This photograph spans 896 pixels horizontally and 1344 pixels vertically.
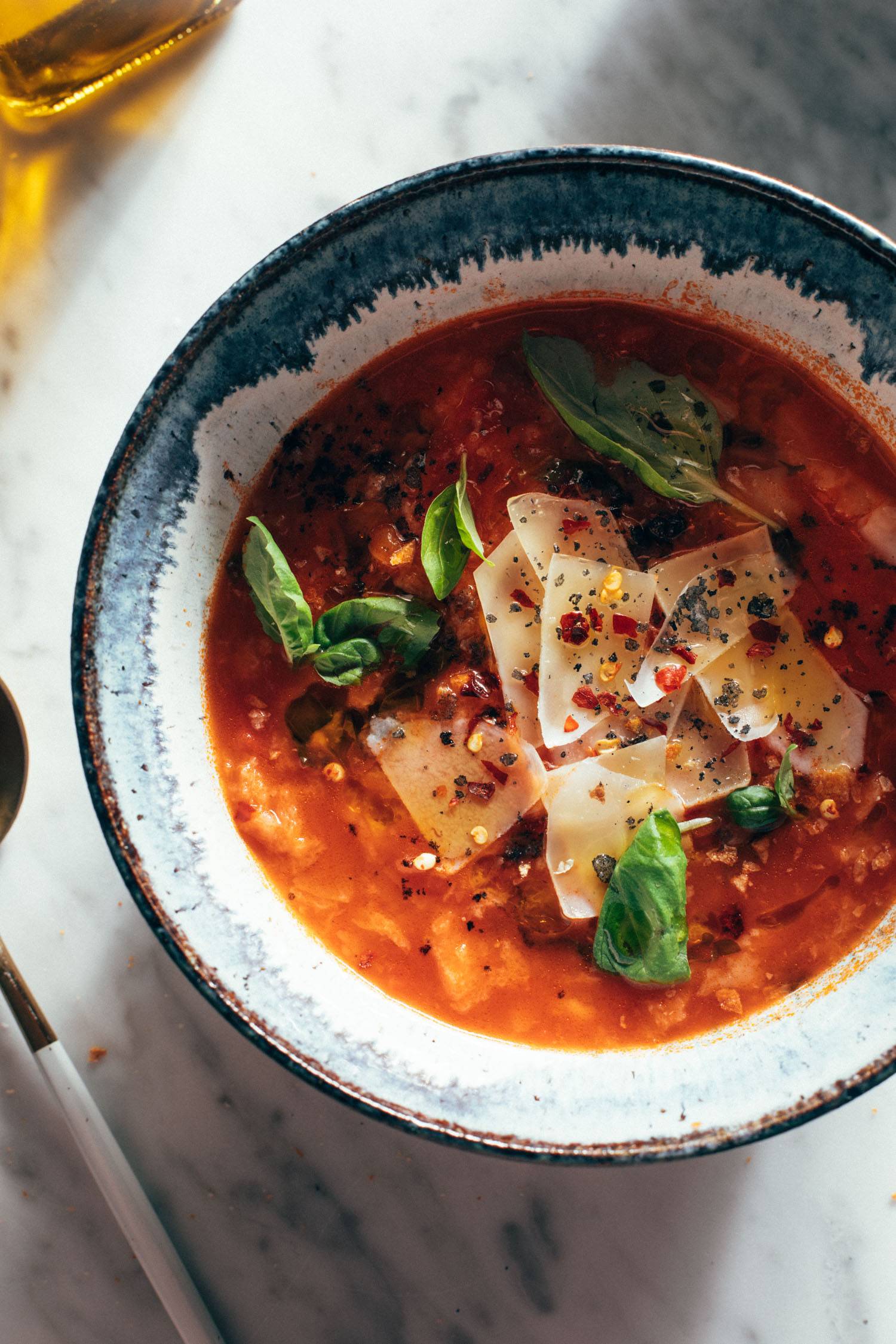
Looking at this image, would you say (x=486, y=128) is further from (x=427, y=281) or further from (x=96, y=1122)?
(x=96, y=1122)

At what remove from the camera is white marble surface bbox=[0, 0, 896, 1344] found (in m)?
2.41

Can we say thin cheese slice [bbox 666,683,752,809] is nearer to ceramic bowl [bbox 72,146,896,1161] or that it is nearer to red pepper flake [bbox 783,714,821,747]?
red pepper flake [bbox 783,714,821,747]

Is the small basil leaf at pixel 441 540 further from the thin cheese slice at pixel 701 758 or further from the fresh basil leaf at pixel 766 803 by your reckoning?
the fresh basil leaf at pixel 766 803

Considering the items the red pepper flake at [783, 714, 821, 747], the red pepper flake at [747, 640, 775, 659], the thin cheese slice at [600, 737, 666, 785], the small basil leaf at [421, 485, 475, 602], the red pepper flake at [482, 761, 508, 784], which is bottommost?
the red pepper flake at [783, 714, 821, 747]

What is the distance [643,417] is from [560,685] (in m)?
0.58

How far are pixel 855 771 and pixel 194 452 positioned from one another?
152 centimetres

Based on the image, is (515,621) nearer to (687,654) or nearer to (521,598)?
(521,598)

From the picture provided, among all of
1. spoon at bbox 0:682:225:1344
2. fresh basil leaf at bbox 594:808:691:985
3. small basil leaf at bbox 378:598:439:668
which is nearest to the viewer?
fresh basil leaf at bbox 594:808:691:985

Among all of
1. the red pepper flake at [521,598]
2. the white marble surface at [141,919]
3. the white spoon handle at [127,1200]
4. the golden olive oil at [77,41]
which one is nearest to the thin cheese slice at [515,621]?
the red pepper flake at [521,598]

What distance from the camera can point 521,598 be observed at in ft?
7.54

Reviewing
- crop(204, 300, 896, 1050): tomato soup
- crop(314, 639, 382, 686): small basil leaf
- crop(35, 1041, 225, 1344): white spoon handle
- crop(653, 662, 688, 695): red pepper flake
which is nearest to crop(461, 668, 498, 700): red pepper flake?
crop(204, 300, 896, 1050): tomato soup

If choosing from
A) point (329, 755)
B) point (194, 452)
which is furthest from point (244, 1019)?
point (194, 452)

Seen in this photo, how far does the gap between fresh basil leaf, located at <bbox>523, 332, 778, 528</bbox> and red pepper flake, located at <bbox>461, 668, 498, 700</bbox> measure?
527 millimetres

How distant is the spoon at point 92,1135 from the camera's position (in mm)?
2369
